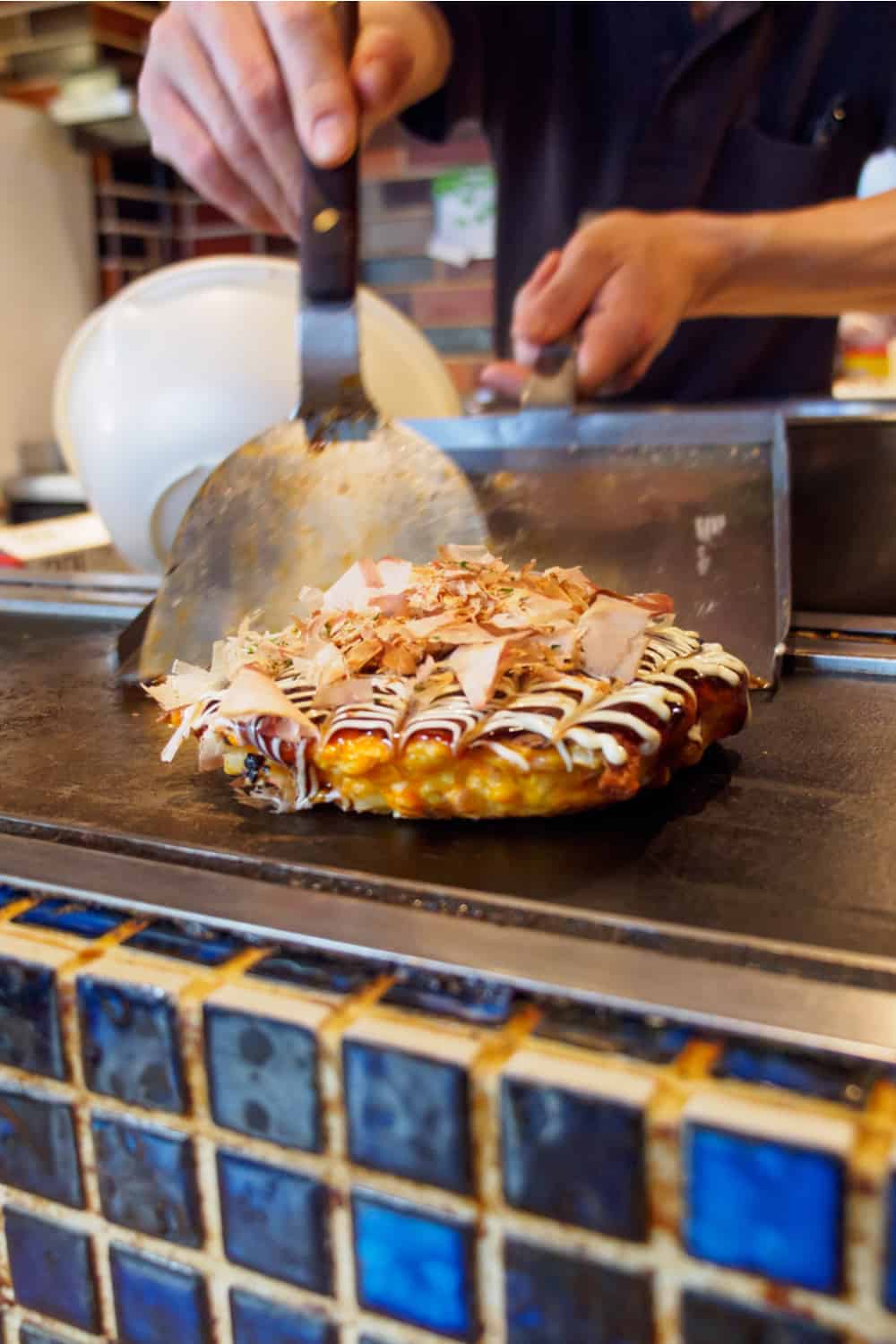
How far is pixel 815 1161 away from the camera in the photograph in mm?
340

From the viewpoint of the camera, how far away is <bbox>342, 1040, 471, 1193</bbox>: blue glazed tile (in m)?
0.39

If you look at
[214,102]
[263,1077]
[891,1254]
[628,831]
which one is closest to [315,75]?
[214,102]

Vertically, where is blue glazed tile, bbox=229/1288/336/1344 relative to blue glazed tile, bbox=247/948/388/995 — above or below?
below

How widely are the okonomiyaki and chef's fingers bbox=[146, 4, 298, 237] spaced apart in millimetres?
721

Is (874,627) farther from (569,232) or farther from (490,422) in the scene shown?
(569,232)

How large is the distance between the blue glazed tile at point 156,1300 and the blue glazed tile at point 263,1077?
0.26 feet

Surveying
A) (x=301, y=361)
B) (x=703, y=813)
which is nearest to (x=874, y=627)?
(x=703, y=813)

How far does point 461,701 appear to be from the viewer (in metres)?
0.57

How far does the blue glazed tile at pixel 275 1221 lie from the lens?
1.41 feet

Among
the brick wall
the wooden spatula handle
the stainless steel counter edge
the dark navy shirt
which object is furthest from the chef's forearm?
the brick wall

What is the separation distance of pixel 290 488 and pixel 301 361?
123 millimetres

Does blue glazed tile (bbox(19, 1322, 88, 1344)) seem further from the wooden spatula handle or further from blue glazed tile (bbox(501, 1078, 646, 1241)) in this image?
the wooden spatula handle

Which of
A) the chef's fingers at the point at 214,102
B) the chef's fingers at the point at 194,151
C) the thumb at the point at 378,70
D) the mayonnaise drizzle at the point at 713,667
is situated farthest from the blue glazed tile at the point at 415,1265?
the chef's fingers at the point at 194,151

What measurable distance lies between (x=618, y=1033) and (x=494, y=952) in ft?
0.18
